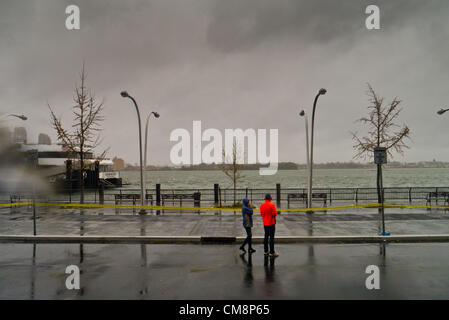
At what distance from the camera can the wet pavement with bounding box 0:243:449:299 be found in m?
5.58

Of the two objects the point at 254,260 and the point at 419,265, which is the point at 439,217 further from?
the point at 254,260

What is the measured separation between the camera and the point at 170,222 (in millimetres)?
12883

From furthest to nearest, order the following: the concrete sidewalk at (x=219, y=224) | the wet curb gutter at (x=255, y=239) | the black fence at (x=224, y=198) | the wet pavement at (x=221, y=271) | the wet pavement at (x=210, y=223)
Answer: the black fence at (x=224, y=198)
the wet pavement at (x=210, y=223)
the concrete sidewalk at (x=219, y=224)
the wet curb gutter at (x=255, y=239)
the wet pavement at (x=221, y=271)

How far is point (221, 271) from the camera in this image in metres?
6.80

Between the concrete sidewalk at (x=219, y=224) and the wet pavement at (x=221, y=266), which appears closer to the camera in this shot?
the wet pavement at (x=221, y=266)

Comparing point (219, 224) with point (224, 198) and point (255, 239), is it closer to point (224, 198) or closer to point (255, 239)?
point (255, 239)

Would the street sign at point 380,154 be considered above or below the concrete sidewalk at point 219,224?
above

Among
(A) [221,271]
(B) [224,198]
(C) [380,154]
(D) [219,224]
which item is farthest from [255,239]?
(B) [224,198]

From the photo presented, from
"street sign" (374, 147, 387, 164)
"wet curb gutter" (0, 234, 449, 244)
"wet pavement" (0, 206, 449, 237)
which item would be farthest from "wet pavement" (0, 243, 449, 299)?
"street sign" (374, 147, 387, 164)

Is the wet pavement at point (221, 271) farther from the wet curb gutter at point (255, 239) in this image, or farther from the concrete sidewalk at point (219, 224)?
the concrete sidewalk at point (219, 224)

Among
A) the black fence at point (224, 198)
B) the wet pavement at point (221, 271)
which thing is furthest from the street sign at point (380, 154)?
Answer: the black fence at point (224, 198)

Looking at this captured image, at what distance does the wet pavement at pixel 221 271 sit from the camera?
558 centimetres
